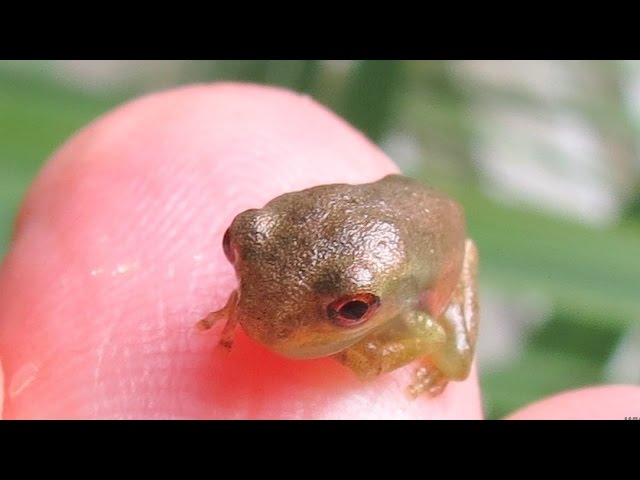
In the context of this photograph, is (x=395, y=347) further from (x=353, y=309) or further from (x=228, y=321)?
(x=228, y=321)

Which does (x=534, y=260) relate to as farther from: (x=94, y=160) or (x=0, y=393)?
(x=0, y=393)

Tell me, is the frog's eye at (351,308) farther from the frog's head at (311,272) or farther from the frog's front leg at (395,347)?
the frog's front leg at (395,347)

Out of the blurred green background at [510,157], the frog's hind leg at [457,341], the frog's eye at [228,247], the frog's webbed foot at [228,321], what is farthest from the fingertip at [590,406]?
the frog's eye at [228,247]

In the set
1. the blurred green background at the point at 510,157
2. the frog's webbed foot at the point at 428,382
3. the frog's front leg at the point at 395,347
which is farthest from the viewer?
the blurred green background at the point at 510,157

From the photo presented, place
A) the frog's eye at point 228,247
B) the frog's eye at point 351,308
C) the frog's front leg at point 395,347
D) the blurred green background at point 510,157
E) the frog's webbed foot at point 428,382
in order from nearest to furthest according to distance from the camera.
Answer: the frog's eye at point 351,308
the frog's eye at point 228,247
the frog's front leg at point 395,347
the frog's webbed foot at point 428,382
the blurred green background at point 510,157

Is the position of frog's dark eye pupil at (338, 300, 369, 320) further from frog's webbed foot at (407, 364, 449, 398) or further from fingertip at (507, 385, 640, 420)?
fingertip at (507, 385, 640, 420)

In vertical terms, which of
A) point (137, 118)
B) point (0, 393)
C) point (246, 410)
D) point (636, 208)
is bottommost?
point (0, 393)
